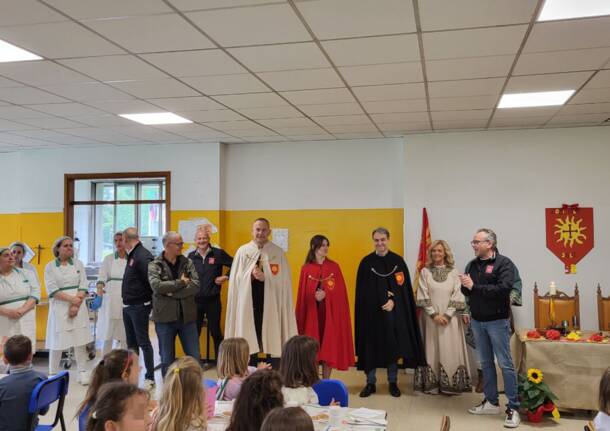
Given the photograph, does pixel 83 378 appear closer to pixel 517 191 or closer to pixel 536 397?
pixel 536 397

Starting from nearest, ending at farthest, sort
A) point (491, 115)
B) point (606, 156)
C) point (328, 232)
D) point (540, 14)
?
point (540, 14) < point (491, 115) < point (606, 156) < point (328, 232)

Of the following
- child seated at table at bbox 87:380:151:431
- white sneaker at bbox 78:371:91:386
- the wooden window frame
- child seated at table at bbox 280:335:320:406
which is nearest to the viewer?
child seated at table at bbox 87:380:151:431

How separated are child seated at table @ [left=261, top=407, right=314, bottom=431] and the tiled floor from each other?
283 centimetres

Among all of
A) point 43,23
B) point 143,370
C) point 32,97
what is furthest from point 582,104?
point 143,370

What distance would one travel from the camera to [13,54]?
3.34 meters

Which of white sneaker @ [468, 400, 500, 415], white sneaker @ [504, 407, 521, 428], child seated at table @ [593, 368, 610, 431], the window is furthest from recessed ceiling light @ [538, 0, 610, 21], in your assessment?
Result: the window


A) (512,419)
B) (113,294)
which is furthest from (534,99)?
(113,294)

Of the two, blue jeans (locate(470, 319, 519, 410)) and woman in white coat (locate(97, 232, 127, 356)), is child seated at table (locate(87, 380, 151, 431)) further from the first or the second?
woman in white coat (locate(97, 232, 127, 356))

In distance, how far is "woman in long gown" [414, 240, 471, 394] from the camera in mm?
5203

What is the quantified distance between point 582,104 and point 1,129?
5806mm

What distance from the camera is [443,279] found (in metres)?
5.27

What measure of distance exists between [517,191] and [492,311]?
193 cm

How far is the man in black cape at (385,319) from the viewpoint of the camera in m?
5.16

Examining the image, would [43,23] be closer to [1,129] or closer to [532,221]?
[1,129]
